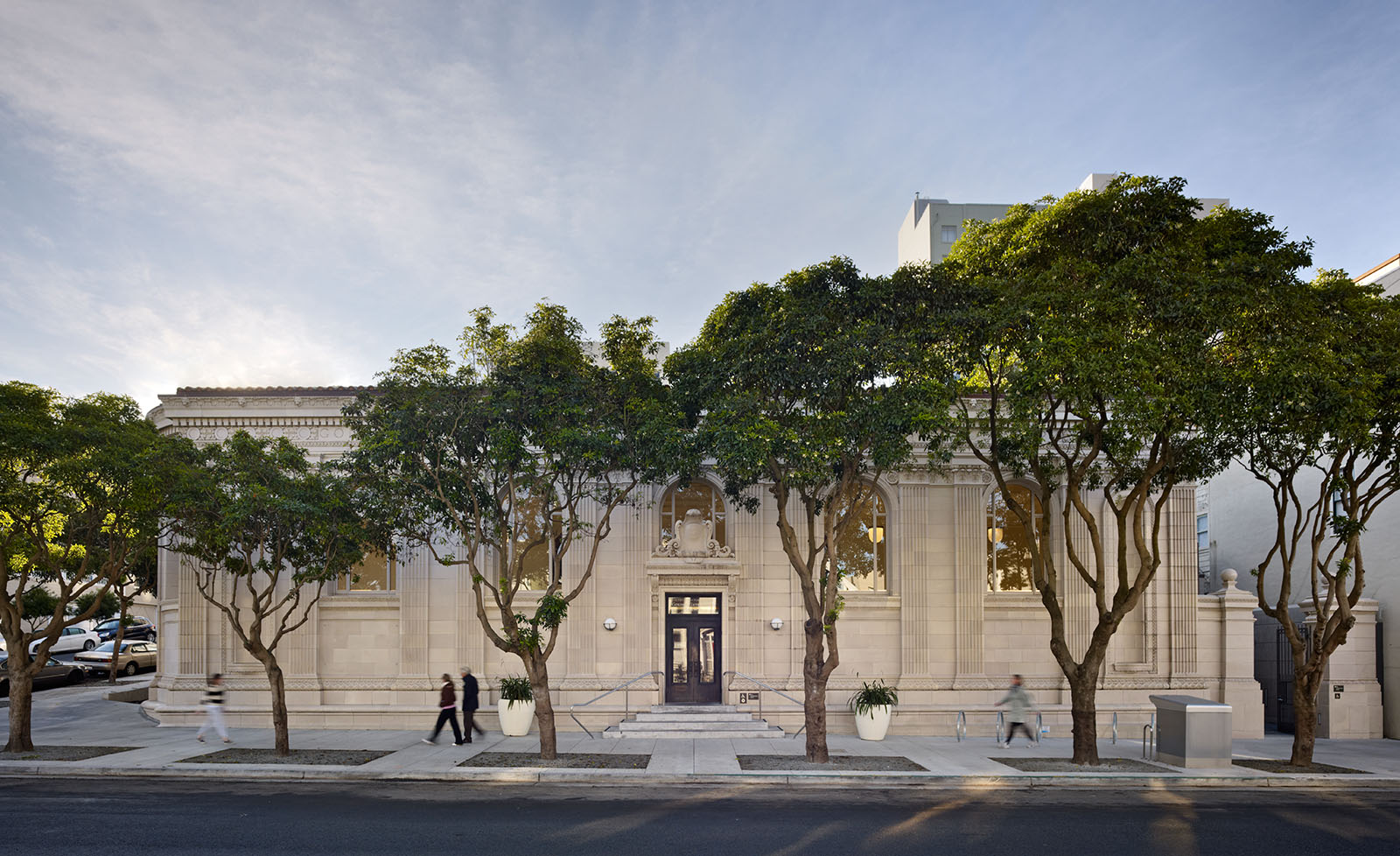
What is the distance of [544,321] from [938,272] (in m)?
8.40

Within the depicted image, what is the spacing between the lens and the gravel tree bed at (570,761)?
703 inches

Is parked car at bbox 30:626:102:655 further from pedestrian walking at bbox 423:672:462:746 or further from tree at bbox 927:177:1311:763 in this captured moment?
tree at bbox 927:177:1311:763

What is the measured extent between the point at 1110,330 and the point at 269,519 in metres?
17.4

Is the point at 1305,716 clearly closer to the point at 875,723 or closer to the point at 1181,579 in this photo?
the point at 1181,579

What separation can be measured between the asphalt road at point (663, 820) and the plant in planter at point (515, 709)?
5131 millimetres

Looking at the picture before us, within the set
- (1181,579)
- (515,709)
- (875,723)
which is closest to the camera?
(875,723)

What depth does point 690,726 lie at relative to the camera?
21922mm

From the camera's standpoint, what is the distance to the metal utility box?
1855 centimetres

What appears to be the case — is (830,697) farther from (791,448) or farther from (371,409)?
(371,409)

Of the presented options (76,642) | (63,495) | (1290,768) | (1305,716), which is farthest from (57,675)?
(1305,716)

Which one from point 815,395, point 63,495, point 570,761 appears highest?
point 815,395

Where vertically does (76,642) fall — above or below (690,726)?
below

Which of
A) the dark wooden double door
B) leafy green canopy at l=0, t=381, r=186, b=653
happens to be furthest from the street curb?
the dark wooden double door

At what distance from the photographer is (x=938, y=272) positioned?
19.1 m
